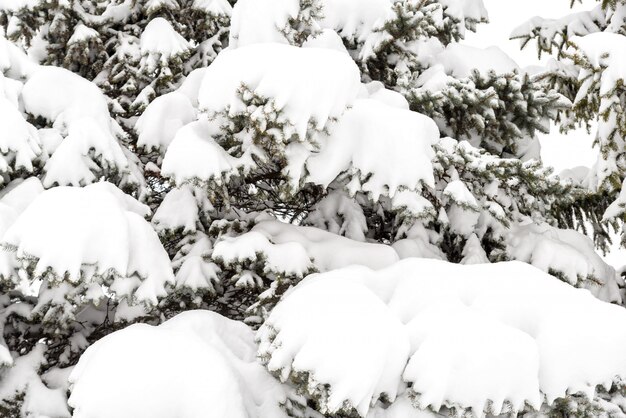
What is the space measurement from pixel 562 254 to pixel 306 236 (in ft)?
7.12

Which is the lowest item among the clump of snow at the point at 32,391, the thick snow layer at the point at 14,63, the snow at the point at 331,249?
the clump of snow at the point at 32,391

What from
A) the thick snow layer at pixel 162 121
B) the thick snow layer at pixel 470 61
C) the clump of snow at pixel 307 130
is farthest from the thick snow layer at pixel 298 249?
the thick snow layer at pixel 470 61

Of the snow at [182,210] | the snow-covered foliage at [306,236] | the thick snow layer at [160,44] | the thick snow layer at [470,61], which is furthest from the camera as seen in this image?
the thick snow layer at [160,44]

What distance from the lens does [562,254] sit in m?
5.28

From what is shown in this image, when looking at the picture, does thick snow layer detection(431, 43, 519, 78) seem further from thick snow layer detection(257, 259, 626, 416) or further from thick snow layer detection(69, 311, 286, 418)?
thick snow layer detection(69, 311, 286, 418)

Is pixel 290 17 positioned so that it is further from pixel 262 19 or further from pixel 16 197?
pixel 16 197

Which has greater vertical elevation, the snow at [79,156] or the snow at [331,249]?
the snow at [79,156]

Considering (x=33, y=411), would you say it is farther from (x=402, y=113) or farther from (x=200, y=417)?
(x=402, y=113)

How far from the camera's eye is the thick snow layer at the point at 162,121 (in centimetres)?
530

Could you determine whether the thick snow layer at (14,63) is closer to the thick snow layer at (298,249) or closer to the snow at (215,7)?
the snow at (215,7)

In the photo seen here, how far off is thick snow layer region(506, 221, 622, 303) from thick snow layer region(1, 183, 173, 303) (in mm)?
3077

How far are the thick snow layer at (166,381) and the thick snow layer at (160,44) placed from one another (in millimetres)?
3940

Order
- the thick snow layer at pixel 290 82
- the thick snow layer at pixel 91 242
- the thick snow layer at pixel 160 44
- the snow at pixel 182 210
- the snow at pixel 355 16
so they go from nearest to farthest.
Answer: the thick snow layer at pixel 91 242 < the thick snow layer at pixel 290 82 < the snow at pixel 182 210 < the snow at pixel 355 16 < the thick snow layer at pixel 160 44

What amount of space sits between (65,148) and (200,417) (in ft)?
8.12
